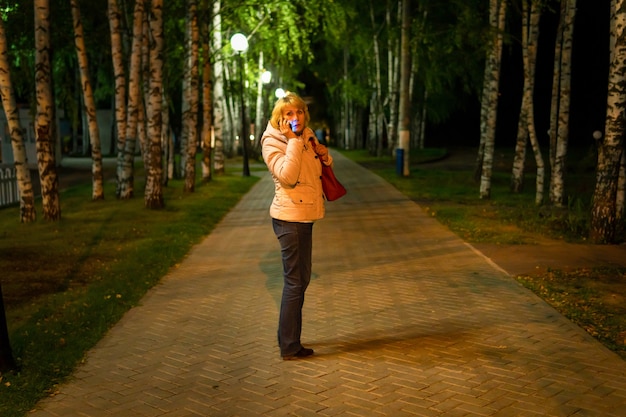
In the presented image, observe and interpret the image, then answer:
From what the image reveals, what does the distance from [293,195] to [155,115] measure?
1125 centimetres

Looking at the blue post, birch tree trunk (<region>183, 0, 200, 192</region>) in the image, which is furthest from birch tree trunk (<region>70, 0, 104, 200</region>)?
the blue post

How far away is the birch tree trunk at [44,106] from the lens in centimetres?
1359

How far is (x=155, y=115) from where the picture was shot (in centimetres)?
1631

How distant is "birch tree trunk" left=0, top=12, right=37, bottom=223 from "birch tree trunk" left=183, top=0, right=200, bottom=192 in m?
6.90

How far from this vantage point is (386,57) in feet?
154

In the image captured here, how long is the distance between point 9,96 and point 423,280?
8168mm

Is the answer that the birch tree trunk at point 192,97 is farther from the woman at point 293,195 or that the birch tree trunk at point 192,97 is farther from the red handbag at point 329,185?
the woman at point 293,195

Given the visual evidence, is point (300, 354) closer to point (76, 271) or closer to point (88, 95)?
point (76, 271)

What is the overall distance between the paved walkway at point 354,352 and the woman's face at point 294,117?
1.79m

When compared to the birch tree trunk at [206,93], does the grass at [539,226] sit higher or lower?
lower

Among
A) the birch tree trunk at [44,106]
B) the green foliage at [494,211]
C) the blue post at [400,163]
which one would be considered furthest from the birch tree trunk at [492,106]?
the birch tree trunk at [44,106]

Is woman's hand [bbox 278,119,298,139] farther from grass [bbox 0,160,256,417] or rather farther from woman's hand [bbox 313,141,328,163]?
grass [bbox 0,160,256,417]

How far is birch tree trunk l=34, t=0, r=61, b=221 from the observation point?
13.6 m

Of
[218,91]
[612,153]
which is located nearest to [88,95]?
[612,153]
